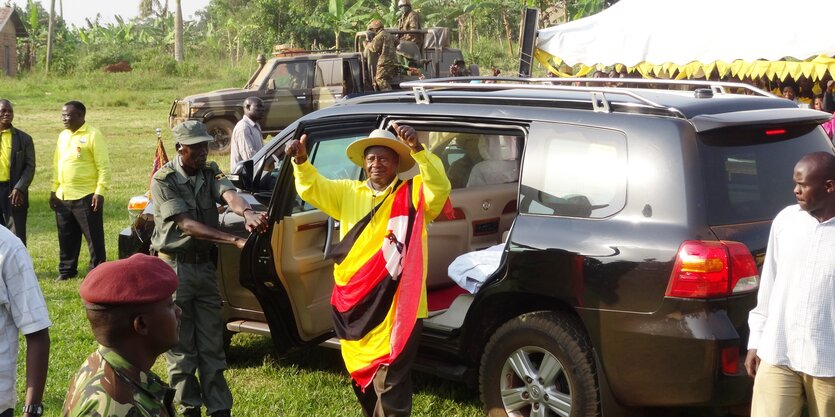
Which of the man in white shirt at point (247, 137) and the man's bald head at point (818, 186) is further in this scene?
the man in white shirt at point (247, 137)

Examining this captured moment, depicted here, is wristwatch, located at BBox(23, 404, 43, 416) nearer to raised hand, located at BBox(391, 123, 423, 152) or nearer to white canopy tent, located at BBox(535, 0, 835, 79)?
raised hand, located at BBox(391, 123, 423, 152)

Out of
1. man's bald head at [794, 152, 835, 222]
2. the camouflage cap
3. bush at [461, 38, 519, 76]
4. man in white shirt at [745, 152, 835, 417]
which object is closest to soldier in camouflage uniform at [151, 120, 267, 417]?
the camouflage cap

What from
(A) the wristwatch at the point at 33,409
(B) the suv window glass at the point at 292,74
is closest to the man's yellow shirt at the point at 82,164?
(A) the wristwatch at the point at 33,409

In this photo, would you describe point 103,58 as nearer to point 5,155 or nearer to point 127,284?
point 5,155

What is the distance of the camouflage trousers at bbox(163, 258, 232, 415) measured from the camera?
5148 millimetres

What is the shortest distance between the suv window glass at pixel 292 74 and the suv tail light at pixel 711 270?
1561 cm

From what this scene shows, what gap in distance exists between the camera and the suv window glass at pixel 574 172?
4.38 m

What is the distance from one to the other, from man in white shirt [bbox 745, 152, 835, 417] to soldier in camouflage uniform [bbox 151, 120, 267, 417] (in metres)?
2.55

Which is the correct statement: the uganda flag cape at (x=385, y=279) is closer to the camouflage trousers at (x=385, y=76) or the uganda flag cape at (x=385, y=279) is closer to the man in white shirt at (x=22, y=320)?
the man in white shirt at (x=22, y=320)

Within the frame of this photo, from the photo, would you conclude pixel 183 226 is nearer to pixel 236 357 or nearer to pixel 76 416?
pixel 236 357

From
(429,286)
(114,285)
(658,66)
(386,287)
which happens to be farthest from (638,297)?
(658,66)

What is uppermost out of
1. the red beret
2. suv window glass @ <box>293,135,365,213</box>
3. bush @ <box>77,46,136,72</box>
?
bush @ <box>77,46,136,72</box>

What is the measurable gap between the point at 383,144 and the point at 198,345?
164cm

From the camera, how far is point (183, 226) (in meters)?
4.98
